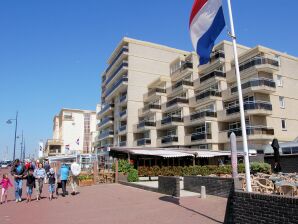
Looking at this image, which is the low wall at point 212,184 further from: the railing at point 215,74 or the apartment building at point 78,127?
the apartment building at point 78,127

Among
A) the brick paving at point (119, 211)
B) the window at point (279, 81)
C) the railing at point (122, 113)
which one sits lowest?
the brick paving at point (119, 211)

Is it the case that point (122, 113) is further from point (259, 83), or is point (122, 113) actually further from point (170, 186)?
point (170, 186)

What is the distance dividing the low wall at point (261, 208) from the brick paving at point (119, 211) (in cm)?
147

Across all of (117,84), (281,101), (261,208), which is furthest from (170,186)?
(117,84)

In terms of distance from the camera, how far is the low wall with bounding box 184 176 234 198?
13.5 meters

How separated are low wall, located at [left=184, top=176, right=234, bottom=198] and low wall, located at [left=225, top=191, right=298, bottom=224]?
4490 millimetres

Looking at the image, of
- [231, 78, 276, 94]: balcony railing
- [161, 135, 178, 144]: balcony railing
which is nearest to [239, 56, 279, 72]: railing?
[231, 78, 276, 94]: balcony railing

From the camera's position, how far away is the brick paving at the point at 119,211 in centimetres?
990

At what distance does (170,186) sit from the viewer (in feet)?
49.7

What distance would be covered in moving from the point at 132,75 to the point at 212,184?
143ft

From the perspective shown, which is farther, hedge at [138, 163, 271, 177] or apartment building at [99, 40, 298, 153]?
apartment building at [99, 40, 298, 153]

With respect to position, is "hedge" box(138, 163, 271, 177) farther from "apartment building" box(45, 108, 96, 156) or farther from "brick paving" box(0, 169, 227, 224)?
"apartment building" box(45, 108, 96, 156)

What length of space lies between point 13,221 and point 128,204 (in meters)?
4.72

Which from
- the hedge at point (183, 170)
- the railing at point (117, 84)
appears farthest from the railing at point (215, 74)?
the hedge at point (183, 170)
